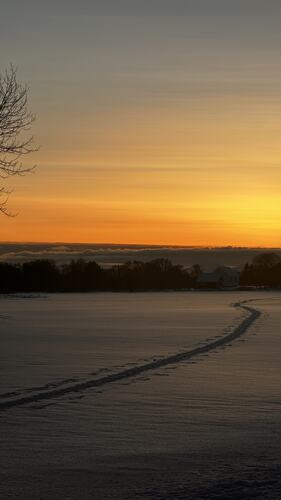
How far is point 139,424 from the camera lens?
1130 cm

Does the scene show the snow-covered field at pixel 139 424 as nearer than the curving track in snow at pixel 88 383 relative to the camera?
Yes

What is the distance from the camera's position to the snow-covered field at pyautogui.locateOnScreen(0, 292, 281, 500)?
8.14 m

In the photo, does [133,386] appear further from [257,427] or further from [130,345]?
[130,345]

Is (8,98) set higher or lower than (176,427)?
higher

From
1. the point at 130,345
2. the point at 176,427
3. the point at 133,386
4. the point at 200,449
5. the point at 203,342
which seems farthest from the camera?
the point at 203,342

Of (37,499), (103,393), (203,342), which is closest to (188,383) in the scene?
(103,393)

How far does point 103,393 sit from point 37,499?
6.82 meters

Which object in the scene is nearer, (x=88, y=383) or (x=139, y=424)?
(x=139, y=424)

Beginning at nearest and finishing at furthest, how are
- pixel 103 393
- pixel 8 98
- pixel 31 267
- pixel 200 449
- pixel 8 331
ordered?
pixel 200 449 → pixel 103 393 → pixel 8 331 → pixel 8 98 → pixel 31 267

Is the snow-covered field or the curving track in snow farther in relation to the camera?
the curving track in snow

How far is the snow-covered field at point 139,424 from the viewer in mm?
8141

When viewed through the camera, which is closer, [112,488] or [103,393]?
[112,488]

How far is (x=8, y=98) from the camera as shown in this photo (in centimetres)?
3912

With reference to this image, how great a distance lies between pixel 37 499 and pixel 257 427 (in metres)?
4.18
